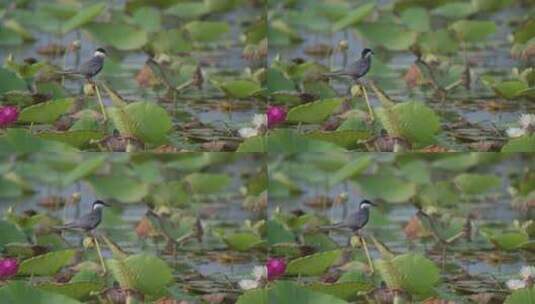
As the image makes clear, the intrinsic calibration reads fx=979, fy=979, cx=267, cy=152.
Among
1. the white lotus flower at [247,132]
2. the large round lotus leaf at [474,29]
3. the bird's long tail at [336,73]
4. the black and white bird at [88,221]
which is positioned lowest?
the black and white bird at [88,221]

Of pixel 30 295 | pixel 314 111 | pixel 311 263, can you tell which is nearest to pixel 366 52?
pixel 314 111

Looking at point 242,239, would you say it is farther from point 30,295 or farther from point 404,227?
point 30,295

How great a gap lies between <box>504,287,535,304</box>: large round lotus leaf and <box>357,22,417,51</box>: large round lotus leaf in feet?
3.18

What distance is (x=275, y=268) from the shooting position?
11.5ft

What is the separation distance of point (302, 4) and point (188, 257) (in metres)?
1.01

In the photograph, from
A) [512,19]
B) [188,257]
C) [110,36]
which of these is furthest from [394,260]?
[110,36]

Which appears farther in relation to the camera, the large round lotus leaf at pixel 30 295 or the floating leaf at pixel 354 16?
the floating leaf at pixel 354 16

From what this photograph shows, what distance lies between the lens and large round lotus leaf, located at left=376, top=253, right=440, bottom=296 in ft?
11.4

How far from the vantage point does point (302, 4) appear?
359 centimetres

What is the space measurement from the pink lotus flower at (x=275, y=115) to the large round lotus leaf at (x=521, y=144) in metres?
0.80

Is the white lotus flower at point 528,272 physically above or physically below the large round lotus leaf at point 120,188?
below

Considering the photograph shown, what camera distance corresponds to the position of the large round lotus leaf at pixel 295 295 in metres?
3.47

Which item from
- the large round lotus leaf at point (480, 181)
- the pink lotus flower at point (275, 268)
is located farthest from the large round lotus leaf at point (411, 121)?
the pink lotus flower at point (275, 268)

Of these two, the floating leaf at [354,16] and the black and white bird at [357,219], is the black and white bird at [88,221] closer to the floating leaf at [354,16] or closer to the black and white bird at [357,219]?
the black and white bird at [357,219]
